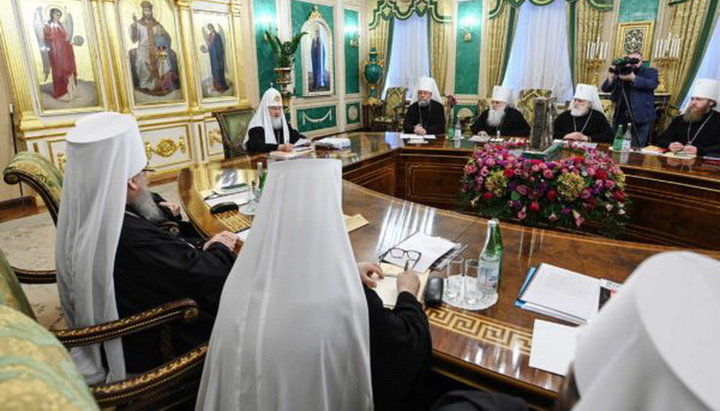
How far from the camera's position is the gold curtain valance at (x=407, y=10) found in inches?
343

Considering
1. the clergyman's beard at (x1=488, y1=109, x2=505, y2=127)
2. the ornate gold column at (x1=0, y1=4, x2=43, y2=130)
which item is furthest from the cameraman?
the ornate gold column at (x1=0, y1=4, x2=43, y2=130)

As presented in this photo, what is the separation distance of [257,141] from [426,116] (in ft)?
8.18

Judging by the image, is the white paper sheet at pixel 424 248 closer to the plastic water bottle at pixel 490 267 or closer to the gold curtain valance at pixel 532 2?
the plastic water bottle at pixel 490 267

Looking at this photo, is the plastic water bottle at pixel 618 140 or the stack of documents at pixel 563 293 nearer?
the stack of documents at pixel 563 293

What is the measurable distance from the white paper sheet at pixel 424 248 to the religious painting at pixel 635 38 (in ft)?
22.0

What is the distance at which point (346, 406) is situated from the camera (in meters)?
1.21

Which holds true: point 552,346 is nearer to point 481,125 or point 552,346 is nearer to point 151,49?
point 481,125

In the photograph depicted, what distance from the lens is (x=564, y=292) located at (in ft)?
5.11

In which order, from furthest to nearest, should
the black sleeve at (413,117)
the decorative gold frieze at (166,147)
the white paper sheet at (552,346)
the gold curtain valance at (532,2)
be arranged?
the gold curtain valance at (532,2) → the decorative gold frieze at (166,147) → the black sleeve at (413,117) → the white paper sheet at (552,346)

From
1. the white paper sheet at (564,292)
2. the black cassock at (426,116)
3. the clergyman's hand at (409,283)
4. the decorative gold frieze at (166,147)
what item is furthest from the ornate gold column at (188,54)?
the white paper sheet at (564,292)

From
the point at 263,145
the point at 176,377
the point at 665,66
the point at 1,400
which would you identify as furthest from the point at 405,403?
the point at 665,66

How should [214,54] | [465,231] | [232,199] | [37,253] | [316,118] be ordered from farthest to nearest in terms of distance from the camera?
[316,118], [214,54], [37,253], [232,199], [465,231]

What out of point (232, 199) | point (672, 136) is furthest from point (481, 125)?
point (232, 199)

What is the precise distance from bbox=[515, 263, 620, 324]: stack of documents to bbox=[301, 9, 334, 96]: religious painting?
7777mm
